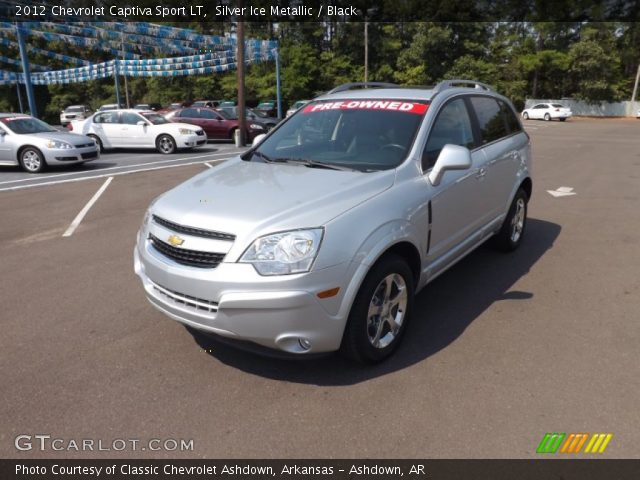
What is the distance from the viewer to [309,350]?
2.88 meters

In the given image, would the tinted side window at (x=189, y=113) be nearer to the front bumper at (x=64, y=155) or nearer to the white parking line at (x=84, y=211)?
the front bumper at (x=64, y=155)

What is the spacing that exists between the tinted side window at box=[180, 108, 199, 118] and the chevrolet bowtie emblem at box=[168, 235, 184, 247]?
18640 mm

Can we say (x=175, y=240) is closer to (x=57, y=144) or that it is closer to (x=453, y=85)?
(x=453, y=85)

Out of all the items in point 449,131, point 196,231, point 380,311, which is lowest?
point 380,311

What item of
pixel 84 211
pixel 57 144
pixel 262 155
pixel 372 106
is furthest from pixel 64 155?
pixel 372 106

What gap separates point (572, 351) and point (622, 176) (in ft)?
31.0

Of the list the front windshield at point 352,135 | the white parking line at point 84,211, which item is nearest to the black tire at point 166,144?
the white parking line at point 84,211

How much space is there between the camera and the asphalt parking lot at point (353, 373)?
266 cm

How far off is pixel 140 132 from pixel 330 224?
15.2m

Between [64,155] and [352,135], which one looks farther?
[64,155]

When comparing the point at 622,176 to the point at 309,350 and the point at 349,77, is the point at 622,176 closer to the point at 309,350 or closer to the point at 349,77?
the point at 309,350

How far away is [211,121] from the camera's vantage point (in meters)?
20.4

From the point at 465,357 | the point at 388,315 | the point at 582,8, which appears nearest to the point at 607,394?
the point at 465,357

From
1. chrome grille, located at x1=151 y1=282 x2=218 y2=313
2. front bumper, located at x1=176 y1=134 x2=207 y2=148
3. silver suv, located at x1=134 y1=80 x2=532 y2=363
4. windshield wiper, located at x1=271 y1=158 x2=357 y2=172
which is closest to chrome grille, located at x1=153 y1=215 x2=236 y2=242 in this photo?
silver suv, located at x1=134 y1=80 x2=532 y2=363
